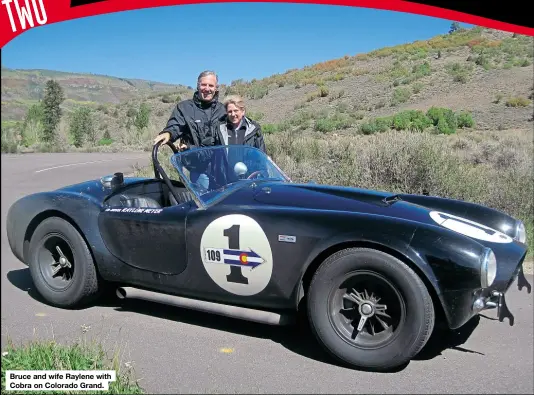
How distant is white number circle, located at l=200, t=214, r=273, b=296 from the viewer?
3.76m

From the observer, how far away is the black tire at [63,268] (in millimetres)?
4547

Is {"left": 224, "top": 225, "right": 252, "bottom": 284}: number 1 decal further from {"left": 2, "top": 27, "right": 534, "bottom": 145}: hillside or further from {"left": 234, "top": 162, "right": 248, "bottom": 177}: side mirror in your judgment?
{"left": 2, "top": 27, "right": 534, "bottom": 145}: hillside

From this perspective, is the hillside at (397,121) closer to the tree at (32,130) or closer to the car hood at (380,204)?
the tree at (32,130)

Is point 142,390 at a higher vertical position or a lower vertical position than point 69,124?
lower

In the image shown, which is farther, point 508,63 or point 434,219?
point 508,63

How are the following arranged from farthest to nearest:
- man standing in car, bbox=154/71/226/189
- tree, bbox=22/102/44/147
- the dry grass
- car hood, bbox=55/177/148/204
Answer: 1. tree, bbox=22/102/44/147
2. the dry grass
3. man standing in car, bbox=154/71/226/189
4. car hood, bbox=55/177/148/204

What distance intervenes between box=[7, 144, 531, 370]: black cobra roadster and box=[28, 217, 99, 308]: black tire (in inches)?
0.4

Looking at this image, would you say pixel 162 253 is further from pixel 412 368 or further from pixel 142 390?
pixel 412 368

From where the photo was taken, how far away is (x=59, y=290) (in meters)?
4.70

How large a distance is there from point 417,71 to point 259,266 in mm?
38668

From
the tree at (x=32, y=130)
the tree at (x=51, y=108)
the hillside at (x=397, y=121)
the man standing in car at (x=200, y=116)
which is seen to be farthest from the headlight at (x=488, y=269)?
the tree at (x=51, y=108)

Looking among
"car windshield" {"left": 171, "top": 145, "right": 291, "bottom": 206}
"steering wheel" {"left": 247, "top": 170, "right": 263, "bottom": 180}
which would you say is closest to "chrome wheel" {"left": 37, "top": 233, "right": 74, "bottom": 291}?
"car windshield" {"left": 171, "top": 145, "right": 291, "bottom": 206}

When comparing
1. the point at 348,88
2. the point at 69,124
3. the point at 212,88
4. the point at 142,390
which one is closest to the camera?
the point at 142,390

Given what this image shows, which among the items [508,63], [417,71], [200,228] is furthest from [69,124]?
[200,228]
